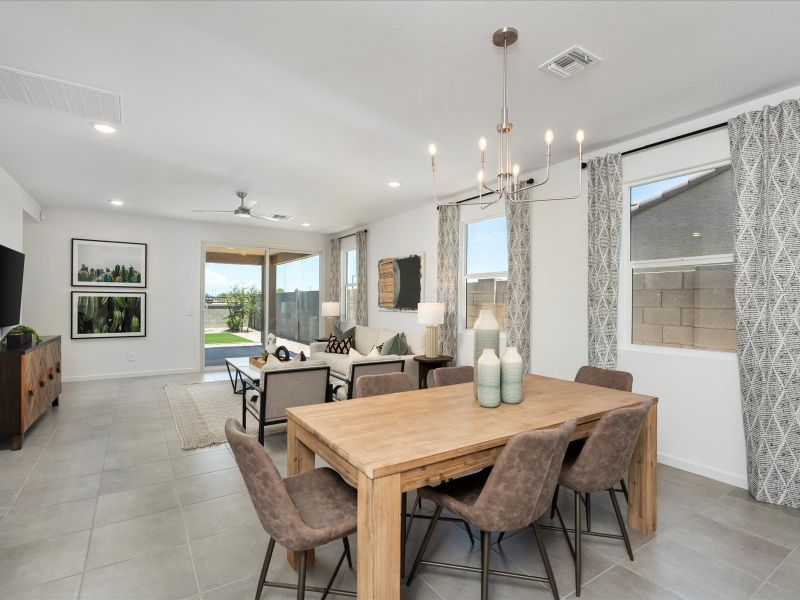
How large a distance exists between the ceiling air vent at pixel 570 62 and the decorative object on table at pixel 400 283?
3.68 meters

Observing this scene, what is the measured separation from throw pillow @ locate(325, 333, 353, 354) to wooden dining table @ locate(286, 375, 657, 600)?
3.91 metres

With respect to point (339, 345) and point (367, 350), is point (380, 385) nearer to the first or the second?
point (367, 350)

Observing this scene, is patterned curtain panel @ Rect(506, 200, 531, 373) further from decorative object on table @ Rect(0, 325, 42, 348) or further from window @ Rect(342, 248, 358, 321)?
decorative object on table @ Rect(0, 325, 42, 348)

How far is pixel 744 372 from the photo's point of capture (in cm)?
276

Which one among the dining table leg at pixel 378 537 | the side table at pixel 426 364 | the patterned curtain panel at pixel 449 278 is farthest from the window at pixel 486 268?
the dining table leg at pixel 378 537

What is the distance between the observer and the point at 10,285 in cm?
426

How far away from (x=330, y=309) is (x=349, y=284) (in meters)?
0.80

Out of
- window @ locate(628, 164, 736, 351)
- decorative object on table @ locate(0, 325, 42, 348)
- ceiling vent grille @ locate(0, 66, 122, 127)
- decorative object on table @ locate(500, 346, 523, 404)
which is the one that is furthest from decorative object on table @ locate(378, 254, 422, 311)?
decorative object on table @ locate(0, 325, 42, 348)

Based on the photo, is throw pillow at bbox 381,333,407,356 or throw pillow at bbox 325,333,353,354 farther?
throw pillow at bbox 325,333,353,354

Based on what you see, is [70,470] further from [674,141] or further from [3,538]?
[674,141]

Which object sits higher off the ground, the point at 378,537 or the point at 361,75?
the point at 361,75

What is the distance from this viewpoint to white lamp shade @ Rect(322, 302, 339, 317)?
7.57m

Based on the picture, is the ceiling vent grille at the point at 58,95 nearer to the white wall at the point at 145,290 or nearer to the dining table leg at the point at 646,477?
the dining table leg at the point at 646,477

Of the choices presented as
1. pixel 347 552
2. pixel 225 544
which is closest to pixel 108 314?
pixel 225 544
